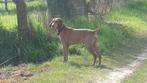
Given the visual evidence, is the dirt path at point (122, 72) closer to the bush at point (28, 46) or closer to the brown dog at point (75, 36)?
the brown dog at point (75, 36)

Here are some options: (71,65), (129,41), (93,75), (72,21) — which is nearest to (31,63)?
(71,65)

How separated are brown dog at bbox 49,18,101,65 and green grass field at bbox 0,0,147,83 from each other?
1.37ft

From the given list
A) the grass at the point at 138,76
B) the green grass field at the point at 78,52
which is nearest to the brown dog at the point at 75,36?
the green grass field at the point at 78,52

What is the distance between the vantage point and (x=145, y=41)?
17.1m

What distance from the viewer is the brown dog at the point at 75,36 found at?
12367 mm

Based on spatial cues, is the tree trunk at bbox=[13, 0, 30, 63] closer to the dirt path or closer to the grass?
the dirt path

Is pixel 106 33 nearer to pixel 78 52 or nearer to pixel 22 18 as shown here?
pixel 78 52

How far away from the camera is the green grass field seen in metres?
11.2

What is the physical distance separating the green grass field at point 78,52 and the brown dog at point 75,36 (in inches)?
16.4

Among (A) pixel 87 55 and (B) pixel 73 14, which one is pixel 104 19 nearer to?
(B) pixel 73 14

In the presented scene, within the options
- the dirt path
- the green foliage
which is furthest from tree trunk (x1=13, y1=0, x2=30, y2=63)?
the dirt path

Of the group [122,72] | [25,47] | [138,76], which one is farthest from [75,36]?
[25,47]

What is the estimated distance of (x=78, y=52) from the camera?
1382 centimetres

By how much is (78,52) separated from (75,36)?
145cm
